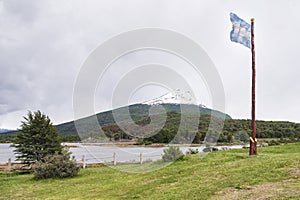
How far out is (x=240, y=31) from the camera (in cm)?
1367

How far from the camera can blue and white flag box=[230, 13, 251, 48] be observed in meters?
13.7

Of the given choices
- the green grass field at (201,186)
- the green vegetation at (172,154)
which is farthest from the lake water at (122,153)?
the green grass field at (201,186)

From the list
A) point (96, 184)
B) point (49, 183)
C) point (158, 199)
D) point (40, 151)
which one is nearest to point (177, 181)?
point (158, 199)

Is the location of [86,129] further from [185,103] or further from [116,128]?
[185,103]

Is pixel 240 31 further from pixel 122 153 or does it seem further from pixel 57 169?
pixel 122 153

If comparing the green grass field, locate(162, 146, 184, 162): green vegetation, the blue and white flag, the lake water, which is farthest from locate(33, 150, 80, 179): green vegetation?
the blue and white flag

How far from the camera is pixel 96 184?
12.7 m

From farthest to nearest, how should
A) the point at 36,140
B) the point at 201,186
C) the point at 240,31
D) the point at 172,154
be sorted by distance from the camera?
the point at 36,140 → the point at 172,154 → the point at 240,31 → the point at 201,186

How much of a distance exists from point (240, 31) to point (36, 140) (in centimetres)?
1503

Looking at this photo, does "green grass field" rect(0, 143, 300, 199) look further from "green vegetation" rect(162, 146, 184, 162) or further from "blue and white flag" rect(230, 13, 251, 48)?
"blue and white flag" rect(230, 13, 251, 48)

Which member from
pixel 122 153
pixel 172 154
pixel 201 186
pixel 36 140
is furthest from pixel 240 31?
pixel 122 153

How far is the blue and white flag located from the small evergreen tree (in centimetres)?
1402

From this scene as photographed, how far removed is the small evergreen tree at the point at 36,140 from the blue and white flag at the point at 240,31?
552 inches

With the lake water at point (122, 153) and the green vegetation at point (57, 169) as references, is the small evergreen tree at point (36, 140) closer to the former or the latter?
the lake water at point (122, 153)
